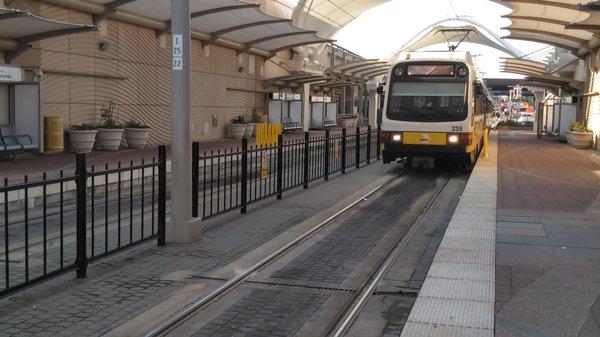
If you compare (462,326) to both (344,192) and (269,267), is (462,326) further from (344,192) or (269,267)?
(344,192)

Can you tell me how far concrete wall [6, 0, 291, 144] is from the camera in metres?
18.9

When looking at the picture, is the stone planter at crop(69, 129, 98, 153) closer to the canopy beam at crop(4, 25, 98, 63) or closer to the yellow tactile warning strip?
the canopy beam at crop(4, 25, 98, 63)

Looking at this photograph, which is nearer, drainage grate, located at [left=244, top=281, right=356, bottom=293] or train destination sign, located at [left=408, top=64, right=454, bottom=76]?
drainage grate, located at [left=244, top=281, right=356, bottom=293]

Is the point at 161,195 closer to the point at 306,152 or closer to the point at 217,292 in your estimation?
the point at 217,292

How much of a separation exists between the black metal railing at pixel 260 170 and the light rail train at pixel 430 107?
148 cm

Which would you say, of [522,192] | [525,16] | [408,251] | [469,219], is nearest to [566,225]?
[469,219]

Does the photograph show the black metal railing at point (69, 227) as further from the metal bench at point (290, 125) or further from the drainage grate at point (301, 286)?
the metal bench at point (290, 125)

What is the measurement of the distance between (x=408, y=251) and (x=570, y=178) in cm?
934

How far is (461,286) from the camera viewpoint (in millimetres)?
6129

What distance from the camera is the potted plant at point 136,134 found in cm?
2200

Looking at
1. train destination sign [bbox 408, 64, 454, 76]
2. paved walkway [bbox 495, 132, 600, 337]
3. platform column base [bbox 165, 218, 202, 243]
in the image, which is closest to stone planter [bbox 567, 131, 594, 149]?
train destination sign [bbox 408, 64, 454, 76]

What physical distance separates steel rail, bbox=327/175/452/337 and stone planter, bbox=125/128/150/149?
13612 millimetres

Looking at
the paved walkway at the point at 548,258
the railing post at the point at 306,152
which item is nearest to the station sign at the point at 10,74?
the railing post at the point at 306,152

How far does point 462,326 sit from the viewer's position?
5.01 metres
